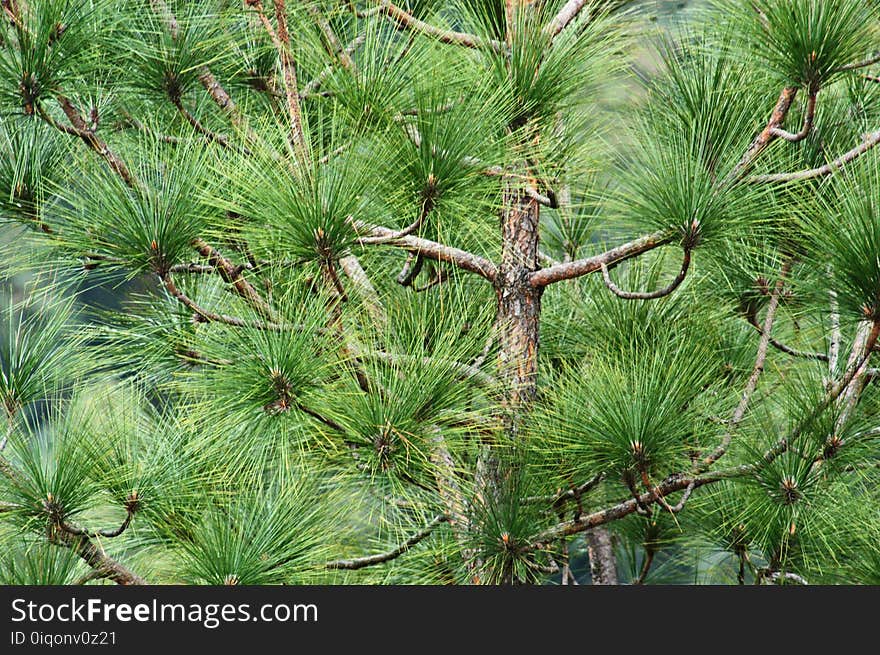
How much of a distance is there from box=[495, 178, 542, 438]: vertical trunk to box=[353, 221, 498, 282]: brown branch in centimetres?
2

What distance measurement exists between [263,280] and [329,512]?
26 centimetres

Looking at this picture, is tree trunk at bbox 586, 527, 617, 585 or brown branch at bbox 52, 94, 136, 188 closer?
brown branch at bbox 52, 94, 136, 188

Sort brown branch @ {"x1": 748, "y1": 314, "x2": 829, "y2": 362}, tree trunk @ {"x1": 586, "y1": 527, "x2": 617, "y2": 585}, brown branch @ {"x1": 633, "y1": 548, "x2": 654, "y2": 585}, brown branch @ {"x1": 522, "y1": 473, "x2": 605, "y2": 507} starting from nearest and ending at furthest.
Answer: brown branch @ {"x1": 522, "y1": 473, "x2": 605, "y2": 507} < brown branch @ {"x1": 748, "y1": 314, "x2": 829, "y2": 362} < brown branch @ {"x1": 633, "y1": 548, "x2": 654, "y2": 585} < tree trunk @ {"x1": 586, "y1": 527, "x2": 617, "y2": 585}

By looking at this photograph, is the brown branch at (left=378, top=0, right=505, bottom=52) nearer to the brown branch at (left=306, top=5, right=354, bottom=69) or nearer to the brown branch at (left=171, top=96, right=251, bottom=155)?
the brown branch at (left=306, top=5, right=354, bottom=69)

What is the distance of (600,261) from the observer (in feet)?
3.48

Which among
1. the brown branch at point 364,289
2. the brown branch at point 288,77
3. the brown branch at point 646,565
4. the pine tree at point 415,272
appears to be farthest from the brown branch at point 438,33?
the brown branch at point 646,565

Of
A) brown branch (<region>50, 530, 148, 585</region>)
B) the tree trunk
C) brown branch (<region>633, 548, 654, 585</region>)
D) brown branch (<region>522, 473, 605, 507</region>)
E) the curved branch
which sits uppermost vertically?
the tree trunk

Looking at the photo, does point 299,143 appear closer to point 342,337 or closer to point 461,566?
point 342,337

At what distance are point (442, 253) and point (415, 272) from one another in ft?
0.11

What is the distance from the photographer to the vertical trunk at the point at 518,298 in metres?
A: 1.09

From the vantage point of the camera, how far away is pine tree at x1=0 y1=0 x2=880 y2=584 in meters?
0.93

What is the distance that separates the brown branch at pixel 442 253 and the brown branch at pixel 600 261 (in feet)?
0.16

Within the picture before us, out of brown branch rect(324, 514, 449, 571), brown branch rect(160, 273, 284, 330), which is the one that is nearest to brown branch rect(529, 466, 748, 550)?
brown branch rect(324, 514, 449, 571)

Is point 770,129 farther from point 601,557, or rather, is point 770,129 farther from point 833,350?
point 601,557
